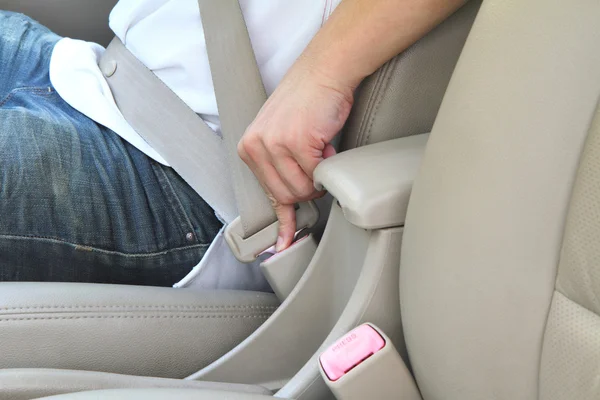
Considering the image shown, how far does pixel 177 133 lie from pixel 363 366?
1.43 ft

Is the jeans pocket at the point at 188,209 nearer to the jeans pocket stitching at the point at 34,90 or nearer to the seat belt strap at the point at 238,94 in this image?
the seat belt strap at the point at 238,94

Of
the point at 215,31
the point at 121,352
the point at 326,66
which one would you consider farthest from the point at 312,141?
the point at 121,352

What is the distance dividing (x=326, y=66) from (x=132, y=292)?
1.11 feet

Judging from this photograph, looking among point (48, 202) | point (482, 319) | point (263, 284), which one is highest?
point (482, 319)

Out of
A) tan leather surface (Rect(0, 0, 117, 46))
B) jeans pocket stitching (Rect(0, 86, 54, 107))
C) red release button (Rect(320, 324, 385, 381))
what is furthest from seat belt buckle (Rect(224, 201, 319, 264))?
tan leather surface (Rect(0, 0, 117, 46))

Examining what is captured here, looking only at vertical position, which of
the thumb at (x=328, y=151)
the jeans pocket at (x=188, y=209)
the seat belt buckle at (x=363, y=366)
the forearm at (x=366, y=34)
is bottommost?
the jeans pocket at (x=188, y=209)

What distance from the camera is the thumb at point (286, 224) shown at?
84cm

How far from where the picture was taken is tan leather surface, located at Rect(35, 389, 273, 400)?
1.93 feet

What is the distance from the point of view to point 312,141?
2.49 feet

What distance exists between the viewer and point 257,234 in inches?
33.6

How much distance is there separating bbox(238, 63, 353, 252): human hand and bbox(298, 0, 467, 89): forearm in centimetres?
2

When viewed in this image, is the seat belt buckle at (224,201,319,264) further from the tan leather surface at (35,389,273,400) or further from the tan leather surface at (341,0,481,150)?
the tan leather surface at (35,389,273,400)

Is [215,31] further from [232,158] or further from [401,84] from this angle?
[401,84]

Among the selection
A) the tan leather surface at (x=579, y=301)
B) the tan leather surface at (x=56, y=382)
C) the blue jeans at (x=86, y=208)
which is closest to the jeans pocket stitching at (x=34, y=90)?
the blue jeans at (x=86, y=208)
